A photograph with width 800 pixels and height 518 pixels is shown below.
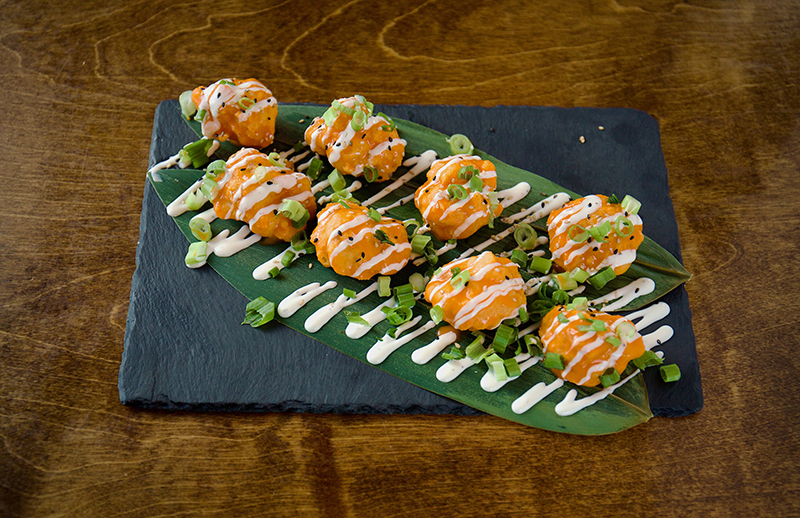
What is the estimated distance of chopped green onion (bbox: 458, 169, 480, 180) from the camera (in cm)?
285

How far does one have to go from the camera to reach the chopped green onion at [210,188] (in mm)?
2895

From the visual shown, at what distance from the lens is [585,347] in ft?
8.63

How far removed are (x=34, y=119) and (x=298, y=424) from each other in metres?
2.34

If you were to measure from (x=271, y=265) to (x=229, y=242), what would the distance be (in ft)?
0.83

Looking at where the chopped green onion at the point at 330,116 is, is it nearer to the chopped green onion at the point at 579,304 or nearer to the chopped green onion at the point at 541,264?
the chopped green onion at the point at 541,264

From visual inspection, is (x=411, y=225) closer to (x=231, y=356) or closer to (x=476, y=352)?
(x=476, y=352)

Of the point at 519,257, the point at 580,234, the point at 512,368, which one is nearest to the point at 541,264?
the point at 519,257

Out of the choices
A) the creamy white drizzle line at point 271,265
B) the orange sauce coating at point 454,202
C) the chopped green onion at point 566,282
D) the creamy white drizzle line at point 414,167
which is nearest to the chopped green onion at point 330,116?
the creamy white drizzle line at point 414,167

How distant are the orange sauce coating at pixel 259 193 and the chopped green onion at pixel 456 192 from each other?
713 mm

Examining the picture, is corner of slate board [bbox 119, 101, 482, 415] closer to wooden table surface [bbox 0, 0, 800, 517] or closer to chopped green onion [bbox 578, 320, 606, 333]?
wooden table surface [bbox 0, 0, 800, 517]

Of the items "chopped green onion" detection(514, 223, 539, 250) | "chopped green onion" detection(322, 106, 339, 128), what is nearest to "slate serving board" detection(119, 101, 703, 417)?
"chopped green onion" detection(514, 223, 539, 250)

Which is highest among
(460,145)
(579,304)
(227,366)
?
(460,145)

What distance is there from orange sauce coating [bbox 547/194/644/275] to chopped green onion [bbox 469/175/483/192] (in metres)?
0.44

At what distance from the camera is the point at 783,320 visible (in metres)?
3.10
